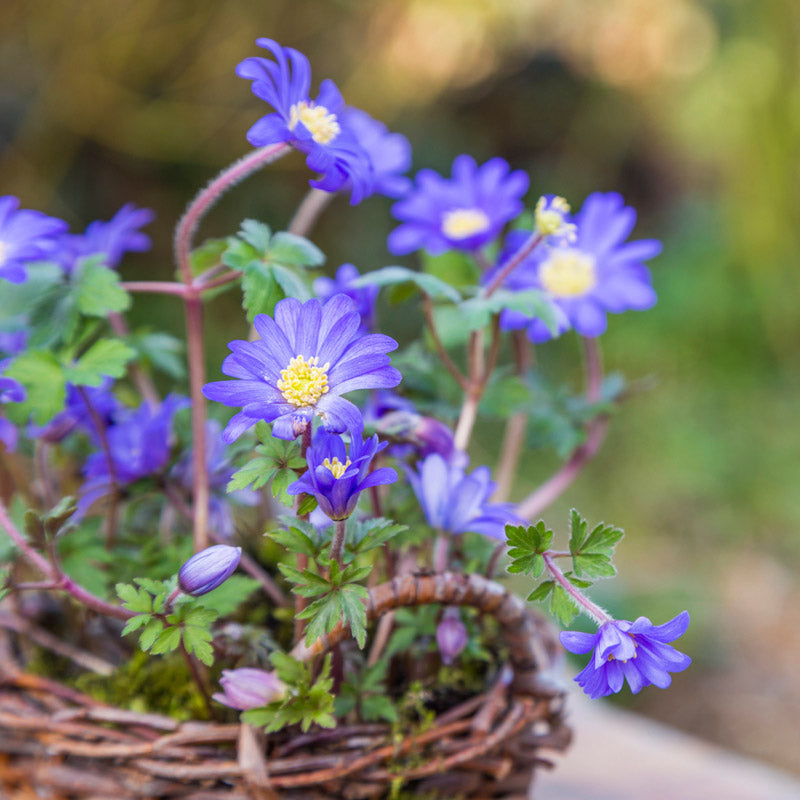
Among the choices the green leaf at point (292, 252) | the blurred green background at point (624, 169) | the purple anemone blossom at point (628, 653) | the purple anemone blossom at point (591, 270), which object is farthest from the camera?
the blurred green background at point (624, 169)

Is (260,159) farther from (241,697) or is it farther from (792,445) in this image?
(792,445)

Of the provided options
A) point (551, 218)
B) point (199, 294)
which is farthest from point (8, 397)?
point (551, 218)

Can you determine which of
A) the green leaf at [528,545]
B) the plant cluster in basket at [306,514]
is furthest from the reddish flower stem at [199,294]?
the green leaf at [528,545]

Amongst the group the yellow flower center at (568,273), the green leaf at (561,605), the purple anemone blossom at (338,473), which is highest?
the yellow flower center at (568,273)

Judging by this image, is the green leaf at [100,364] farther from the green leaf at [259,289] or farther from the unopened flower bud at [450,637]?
the unopened flower bud at [450,637]

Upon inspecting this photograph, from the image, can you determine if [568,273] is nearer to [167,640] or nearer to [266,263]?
[266,263]

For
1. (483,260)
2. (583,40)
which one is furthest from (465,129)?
(483,260)
